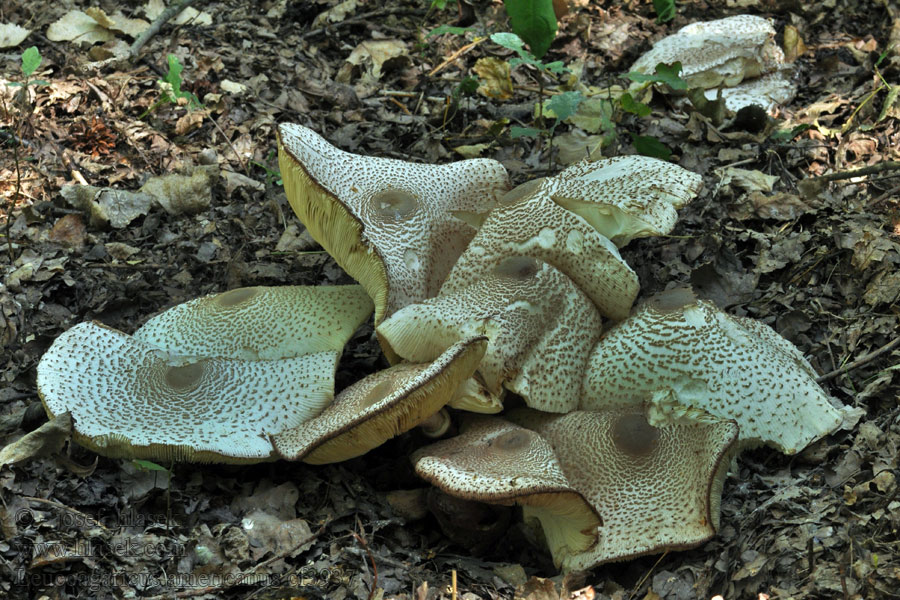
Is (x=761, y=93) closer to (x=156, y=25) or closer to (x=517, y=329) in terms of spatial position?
(x=517, y=329)

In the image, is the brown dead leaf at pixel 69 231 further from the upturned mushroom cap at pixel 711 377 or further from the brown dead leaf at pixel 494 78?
the upturned mushroom cap at pixel 711 377

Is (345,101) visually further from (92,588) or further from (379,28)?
(92,588)

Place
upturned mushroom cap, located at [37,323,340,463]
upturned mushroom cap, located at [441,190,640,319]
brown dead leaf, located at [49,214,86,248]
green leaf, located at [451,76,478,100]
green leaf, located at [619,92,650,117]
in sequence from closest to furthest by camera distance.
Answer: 1. upturned mushroom cap, located at [37,323,340,463]
2. upturned mushroom cap, located at [441,190,640,319]
3. brown dead leaf, located at [49,214,86,248]
4. green leaf, located at [619,92,650,117]
5. green leaf, located at [451,76,478,100]

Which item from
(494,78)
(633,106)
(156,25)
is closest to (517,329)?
(633,106)

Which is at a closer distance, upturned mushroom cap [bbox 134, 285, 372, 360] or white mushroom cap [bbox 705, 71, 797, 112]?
upturned mushroom cap [bbox 134, 285, 372, 360]

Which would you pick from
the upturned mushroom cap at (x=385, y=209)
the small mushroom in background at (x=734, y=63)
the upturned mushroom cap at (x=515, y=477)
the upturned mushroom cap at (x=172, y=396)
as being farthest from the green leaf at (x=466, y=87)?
the upturned mushroom cap at (x=515, y=477)

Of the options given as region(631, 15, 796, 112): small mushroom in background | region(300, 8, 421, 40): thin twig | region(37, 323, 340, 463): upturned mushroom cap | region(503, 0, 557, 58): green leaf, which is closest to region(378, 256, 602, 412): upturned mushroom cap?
region(37, 323, 340, 463): upturned mushroom cap

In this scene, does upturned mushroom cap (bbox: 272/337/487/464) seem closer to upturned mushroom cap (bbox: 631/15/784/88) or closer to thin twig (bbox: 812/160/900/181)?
thin twig (bbox: 812/160/900/181)
